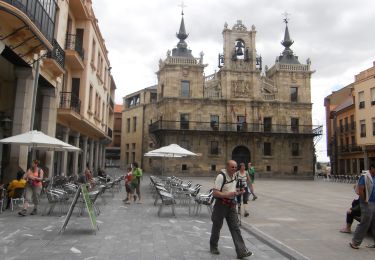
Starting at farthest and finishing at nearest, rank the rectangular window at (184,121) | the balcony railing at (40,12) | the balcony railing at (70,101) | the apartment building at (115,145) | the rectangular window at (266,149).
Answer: the apartment building at (115,145) → the rectangular window at (266,149) → the rectangular window at (184,121) → the balcony railing at (70,101) → the balcony railing at (40,12)

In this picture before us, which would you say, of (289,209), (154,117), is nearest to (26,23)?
(289,209)

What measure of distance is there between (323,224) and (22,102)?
34.2ft

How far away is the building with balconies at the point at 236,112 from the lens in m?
43.4

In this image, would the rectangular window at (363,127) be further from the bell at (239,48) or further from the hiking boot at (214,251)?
the hiking boot at (214,251)

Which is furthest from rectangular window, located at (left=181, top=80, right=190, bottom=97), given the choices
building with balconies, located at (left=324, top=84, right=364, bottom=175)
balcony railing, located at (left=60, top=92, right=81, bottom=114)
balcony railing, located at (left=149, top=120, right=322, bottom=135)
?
balcony railing, located at (left=60, top=92, right=81, bottom=114)

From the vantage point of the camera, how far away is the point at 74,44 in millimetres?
18562

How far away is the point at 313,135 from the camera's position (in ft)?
150

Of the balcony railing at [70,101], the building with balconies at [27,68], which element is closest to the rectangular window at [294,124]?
the balcony railing at [70,101]

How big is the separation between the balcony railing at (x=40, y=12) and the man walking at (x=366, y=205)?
357 inches

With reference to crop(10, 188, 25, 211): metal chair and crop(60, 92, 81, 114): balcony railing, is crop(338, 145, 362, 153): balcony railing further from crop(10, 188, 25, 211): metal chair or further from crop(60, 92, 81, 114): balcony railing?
crop(10, 188, 25, 211): metal chair

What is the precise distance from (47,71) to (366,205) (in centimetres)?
1249

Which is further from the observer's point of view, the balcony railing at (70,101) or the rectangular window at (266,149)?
the rectangular window at (266,149)

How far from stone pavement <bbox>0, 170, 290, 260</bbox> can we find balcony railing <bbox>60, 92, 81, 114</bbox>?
873cm

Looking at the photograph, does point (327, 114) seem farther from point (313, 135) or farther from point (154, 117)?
point (154, 117)
